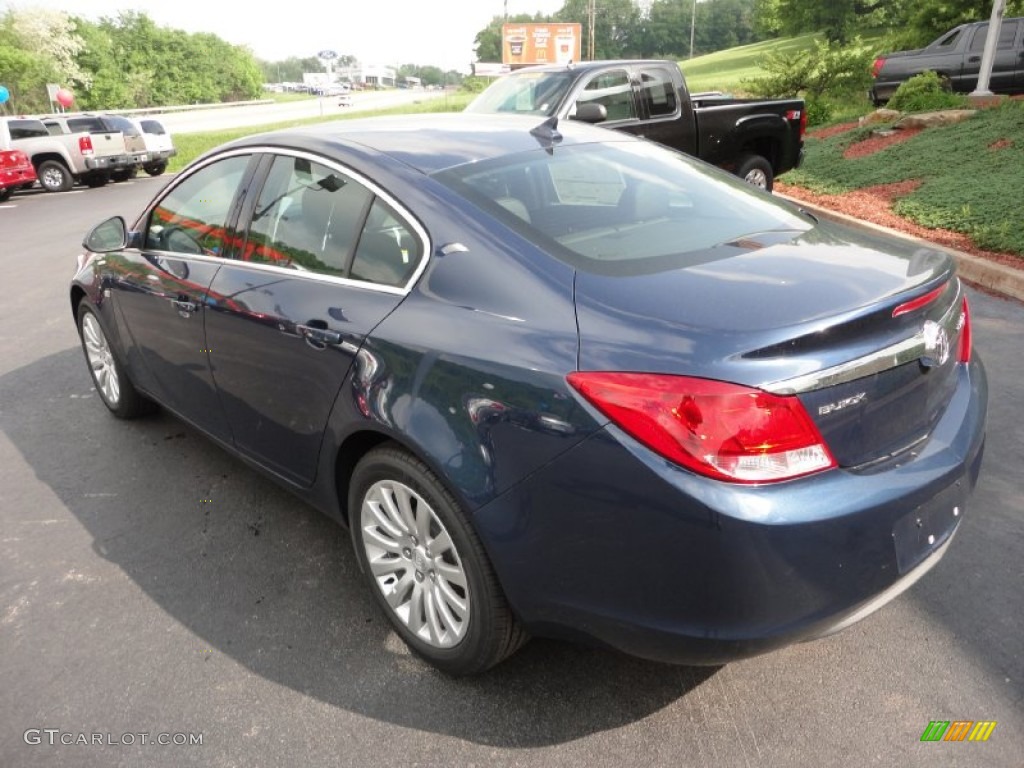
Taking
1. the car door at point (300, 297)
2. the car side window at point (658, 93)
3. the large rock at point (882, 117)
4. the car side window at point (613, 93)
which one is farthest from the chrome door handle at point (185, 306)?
the large rock at point (882, 117)

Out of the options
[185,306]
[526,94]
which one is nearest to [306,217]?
[185,306]

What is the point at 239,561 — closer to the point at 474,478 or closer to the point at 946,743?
the point at 474,478

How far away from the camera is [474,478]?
2191mm

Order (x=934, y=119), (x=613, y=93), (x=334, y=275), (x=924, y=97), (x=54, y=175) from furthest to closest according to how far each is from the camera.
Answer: (x=54, y=175), (x=924, y=97), (x=934, y=119), (x=613, y=93), (x=334, y=275)

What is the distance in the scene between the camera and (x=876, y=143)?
1294 cm

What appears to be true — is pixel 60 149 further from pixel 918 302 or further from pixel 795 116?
pixel 918 302

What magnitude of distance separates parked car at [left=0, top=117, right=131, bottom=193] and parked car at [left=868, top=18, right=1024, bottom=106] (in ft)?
56.8

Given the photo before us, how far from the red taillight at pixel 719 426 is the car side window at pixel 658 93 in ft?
24.2

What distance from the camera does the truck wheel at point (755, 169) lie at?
9383 millimetres

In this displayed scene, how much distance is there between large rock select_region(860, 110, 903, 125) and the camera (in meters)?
14.1

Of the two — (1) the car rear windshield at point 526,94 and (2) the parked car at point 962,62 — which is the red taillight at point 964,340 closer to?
(1) the car rear windshield at point 526,94

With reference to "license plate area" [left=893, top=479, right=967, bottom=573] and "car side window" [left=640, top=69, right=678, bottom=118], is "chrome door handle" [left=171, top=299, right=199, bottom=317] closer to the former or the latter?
"license plate area" [left=893, top=479, right=967, bottom=573]

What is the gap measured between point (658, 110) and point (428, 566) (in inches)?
287

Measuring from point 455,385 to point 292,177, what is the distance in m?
1.36
